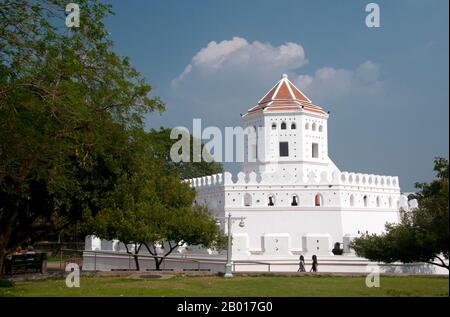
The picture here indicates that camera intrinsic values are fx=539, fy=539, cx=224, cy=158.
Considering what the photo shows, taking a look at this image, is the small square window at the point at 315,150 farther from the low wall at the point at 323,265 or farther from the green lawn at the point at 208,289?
the green lawn at the point at 208,289

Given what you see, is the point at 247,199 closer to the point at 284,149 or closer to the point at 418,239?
the point at 284,149

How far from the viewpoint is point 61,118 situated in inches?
491

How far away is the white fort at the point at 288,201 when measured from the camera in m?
25.3

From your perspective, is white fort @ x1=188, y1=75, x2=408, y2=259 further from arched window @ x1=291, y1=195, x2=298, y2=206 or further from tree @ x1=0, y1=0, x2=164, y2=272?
tree @ x1=0, y1=0, x2=164, y2=272

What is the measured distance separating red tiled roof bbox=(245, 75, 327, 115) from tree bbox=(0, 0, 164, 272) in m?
18.7

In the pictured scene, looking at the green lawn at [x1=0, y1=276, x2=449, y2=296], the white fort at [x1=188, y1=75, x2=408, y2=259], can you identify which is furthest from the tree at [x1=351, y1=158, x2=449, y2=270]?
the white fort at [x1=188, y1=75, x2=408, y2=259]

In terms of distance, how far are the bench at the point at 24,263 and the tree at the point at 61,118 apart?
4.93ft

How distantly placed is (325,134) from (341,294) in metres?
23.8

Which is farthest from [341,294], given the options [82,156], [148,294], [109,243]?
[109,243]

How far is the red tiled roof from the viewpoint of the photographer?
110 ft

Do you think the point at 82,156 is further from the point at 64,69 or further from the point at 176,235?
the point at 176,235

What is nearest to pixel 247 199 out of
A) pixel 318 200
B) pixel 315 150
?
pixel 318 200

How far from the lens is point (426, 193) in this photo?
28781 millimetres

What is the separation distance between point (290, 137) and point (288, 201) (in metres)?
5.26
